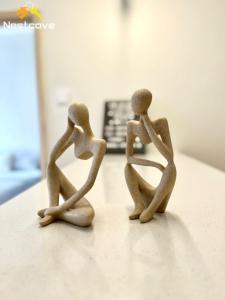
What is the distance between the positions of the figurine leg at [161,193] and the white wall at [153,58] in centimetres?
113

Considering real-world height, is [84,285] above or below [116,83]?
below

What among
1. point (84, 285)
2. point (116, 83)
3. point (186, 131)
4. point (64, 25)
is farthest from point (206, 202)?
point (64, 25)

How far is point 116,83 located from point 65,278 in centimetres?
148

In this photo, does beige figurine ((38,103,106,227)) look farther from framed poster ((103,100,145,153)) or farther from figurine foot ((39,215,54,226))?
framed poster ((103,100,145,153))

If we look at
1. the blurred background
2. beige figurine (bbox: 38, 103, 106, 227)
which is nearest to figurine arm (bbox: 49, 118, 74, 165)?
beige figurine (bbox: 38, 103, 106, 227)

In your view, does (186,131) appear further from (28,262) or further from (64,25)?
(28,262)

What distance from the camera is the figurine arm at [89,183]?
24.0 inches

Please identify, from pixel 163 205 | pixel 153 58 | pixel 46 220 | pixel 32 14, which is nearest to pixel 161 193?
pixel 163 205

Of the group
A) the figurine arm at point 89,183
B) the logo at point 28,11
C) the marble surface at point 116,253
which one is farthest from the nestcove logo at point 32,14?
the figurine arm at point 89,183

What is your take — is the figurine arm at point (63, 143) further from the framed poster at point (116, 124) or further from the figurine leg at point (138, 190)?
the framed poster at point (116, 124)

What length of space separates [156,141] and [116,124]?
1.11 metres

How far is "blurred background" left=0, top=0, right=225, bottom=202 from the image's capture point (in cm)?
165

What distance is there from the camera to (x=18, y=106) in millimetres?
2895

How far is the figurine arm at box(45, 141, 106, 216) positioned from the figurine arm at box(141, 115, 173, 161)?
0.11 metres
